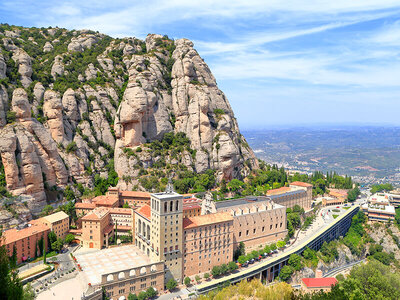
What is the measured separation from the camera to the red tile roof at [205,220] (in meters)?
61.5

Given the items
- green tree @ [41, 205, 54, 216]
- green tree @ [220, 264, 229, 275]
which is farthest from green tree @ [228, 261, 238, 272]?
green tree @ [41, 205, 54, 216]

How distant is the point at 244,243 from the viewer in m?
72.4

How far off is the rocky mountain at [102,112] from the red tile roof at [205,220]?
35.8m

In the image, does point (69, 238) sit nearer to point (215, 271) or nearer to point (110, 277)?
point (110, 277)

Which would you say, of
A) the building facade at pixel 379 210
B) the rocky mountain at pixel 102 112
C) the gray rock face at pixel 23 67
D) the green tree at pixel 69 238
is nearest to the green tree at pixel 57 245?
the green tree at pixel 69 238

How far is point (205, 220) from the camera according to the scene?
6362 cm

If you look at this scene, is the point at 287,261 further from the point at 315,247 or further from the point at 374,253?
the point at 374,253

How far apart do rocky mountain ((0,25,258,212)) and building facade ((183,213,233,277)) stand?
37283 millimetres

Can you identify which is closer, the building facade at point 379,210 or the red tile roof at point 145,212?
the red tile roof at point 145,212

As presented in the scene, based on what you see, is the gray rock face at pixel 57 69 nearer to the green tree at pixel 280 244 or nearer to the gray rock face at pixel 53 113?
the gray rock face at pixel 53 113

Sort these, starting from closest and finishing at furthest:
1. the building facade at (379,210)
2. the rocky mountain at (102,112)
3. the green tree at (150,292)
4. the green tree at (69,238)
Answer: the green tree at (150,292) < the green tree at (69,238) < the rocky mountain at (102,112) < the building facade at (379,210)

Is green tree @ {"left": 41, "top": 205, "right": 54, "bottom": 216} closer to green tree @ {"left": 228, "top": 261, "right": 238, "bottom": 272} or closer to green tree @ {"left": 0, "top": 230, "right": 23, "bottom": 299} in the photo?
green tree @ {"left": 228, "top": 261, "right": 238, "bottom": 272}

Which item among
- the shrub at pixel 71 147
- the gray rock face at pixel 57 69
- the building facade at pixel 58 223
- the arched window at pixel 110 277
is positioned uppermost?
the gray rock face at pixel 57 69

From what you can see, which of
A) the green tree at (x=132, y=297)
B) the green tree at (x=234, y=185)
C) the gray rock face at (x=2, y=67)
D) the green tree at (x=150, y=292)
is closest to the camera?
the green tree at (x=132, y=297)
